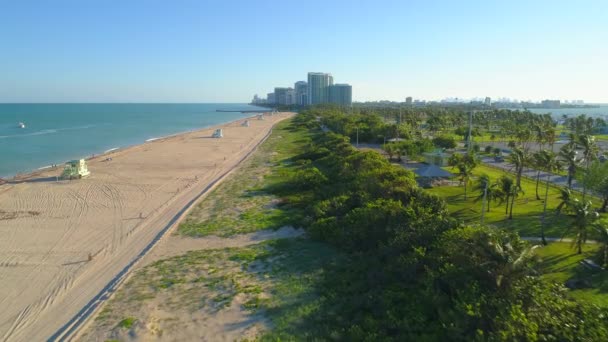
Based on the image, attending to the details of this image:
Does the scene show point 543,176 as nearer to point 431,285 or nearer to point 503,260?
point 503,260

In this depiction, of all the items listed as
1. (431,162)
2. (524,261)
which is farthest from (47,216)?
(431,162)

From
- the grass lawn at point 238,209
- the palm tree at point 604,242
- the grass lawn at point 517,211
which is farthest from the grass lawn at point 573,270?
the grass lawn at point 238,209

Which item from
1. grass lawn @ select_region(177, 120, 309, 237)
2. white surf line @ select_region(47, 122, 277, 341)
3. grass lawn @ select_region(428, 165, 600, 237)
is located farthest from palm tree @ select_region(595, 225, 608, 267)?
white surf line @ select_region(47, 122, 277, 341)

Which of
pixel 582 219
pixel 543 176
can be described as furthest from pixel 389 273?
pixel 543 176

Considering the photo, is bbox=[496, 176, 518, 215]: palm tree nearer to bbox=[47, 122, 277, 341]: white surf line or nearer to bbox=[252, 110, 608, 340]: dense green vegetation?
bbox=[252, 110, 608, 340]: dense green vegetation

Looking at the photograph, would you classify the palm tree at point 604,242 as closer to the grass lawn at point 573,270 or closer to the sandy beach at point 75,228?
the grass lawn at point 573,270
